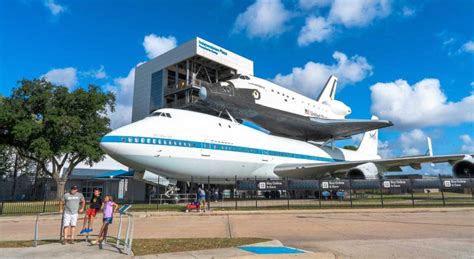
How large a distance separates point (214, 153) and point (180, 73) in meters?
29.5

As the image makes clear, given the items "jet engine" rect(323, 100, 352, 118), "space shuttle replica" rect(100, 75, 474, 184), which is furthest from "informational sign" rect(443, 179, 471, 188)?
"jet engine" rect(323, 100, 352, 118)

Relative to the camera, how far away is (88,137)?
34.5m

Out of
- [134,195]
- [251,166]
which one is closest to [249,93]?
[251,166]

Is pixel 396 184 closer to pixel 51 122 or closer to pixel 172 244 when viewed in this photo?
pixel 172 244

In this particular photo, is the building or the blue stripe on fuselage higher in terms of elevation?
the building

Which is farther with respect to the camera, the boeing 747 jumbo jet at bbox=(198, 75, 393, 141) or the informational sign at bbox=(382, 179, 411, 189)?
the boeing 747 jumbo jet at bbox=(198, 75, 393, 141)

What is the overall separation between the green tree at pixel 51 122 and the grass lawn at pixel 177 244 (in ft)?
89.1

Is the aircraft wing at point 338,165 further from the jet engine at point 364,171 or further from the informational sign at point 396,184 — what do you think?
the informational sign at point 396,184

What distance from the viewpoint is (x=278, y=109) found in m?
33.4

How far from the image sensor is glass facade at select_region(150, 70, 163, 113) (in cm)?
4631

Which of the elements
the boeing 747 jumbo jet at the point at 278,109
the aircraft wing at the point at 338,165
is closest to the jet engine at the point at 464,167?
the aircraft wing at the point at 338,165

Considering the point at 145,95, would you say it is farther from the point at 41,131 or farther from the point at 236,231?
the point at 236,231

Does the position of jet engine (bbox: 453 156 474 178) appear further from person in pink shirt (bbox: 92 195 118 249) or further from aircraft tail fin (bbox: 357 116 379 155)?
person in pink shirt (bbox: 92 195 118 249)

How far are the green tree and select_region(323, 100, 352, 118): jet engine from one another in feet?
91.0
